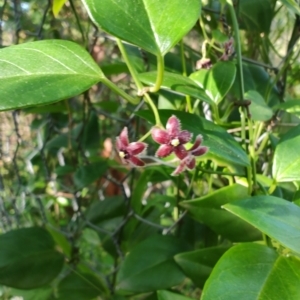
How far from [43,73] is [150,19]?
0.25ft

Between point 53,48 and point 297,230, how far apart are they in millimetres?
185

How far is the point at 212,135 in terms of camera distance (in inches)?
12.3

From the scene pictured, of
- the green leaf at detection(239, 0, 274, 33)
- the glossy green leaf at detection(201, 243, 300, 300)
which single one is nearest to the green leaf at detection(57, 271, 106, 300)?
the glossy green leaf at detection(201, 243, 300, 300)

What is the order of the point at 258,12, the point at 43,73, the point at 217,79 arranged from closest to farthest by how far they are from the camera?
the point at 43,73
the point at 217,79
the point at 258,12

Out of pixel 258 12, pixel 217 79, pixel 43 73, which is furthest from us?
pixel 258 12

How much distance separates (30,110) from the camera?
56 centimetres

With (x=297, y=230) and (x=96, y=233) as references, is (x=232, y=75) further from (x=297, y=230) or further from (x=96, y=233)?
(x=96, y=233)

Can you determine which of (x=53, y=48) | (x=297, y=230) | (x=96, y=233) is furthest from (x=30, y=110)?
(x=297, y=230)

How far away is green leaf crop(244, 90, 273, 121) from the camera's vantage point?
374mm

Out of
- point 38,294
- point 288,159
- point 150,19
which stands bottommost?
point 38,294

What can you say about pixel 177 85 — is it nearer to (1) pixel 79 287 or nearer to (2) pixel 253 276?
(2) pixel 253 276

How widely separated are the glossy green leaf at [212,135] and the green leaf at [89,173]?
26 centimetres

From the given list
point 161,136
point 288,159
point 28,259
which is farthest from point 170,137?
point 28,259

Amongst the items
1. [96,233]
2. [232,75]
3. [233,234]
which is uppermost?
[232,75]
